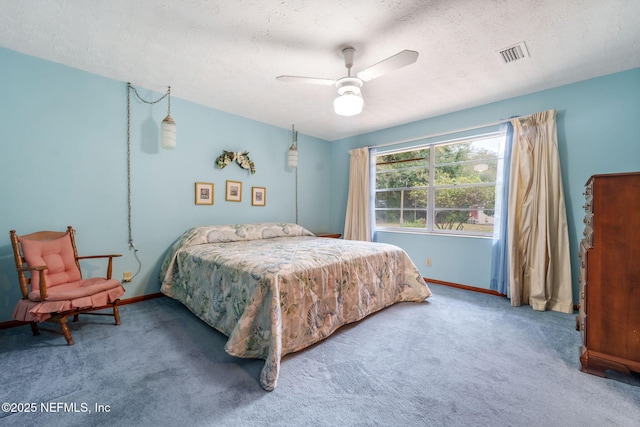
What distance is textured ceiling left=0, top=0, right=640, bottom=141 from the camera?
70.7 inches

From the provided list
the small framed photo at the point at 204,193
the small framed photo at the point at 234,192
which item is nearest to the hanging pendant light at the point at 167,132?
the small framed photo at the point at 204,193

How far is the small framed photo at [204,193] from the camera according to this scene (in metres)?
3.48

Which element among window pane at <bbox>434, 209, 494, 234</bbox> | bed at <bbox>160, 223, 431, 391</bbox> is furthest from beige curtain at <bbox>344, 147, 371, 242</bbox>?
bed at <bbox>160, 223, 431, 391</bbox>

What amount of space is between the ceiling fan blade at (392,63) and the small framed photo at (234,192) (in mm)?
2427

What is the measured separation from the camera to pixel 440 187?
389 cm

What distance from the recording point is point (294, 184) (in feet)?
15.2

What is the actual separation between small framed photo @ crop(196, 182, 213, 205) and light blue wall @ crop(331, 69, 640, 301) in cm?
336

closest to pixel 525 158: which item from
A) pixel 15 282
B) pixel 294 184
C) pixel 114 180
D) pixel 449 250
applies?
pixel 449 250

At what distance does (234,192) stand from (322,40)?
242cm

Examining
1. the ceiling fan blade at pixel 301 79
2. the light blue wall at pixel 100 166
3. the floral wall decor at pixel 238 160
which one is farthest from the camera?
the floral wall decor at pixel 238 160

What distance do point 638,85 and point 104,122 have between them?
5374 mm

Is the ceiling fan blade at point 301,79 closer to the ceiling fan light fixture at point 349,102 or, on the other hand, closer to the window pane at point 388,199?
the ceiling fan light fixture at point 349,102

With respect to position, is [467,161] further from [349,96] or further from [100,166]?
[100,166]

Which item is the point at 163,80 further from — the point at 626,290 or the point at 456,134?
the point at 626,290
